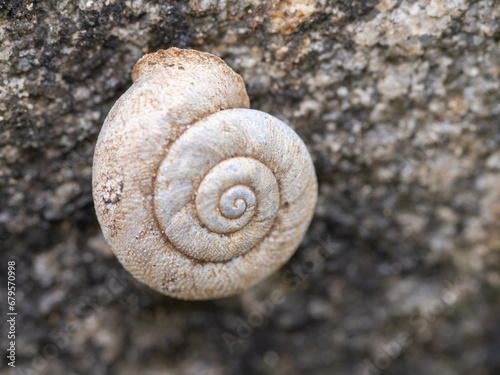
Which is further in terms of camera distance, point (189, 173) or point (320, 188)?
point (320, 188)

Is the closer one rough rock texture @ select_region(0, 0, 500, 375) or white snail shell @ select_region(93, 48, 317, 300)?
white snail shell @ select_region(93, 48, 317, 300)

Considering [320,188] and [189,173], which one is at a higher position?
[189,173]

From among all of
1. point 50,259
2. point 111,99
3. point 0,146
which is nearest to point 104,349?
point 50,259

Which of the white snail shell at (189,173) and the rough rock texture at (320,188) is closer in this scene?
the white snail shell at (189,173)
